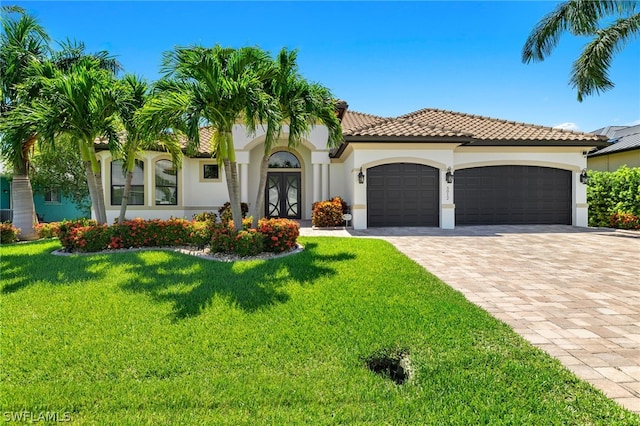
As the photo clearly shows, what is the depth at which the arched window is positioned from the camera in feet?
63.2

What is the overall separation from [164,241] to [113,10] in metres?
6.85

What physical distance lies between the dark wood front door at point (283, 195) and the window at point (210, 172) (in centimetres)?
297

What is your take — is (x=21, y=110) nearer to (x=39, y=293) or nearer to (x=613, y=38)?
(x=39, y=293)

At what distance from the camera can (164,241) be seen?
10266 mm

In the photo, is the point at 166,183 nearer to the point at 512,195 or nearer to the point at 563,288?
the point at 563,288

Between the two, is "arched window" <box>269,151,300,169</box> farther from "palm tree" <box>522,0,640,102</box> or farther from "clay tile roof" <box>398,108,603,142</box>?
"palm tree" <box>522,0,640,102</box>

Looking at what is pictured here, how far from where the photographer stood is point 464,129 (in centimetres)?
1611

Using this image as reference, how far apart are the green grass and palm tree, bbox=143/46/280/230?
152 inches

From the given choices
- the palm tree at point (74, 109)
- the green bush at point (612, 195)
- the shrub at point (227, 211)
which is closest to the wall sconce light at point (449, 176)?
the green bush at point (612, 195)

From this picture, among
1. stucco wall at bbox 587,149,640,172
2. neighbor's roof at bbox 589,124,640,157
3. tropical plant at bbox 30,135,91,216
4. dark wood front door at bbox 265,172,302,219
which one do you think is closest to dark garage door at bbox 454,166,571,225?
neighbor's roof at bbox 589,124,640,157

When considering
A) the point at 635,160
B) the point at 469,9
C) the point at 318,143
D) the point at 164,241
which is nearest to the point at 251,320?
the point at 164,241

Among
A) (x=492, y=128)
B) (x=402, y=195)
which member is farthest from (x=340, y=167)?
(x=492, y=128)

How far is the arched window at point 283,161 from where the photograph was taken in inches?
758

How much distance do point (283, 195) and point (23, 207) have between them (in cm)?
1163
